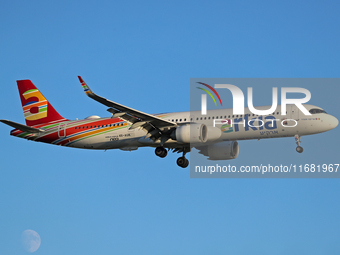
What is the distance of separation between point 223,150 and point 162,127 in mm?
6787

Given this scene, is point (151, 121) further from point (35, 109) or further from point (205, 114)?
point (35, 109)

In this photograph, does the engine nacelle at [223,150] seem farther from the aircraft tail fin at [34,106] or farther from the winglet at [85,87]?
the winglet at [85,87]

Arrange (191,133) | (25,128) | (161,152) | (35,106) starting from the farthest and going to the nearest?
(35,106), (25,128), (161,152), (191,133)

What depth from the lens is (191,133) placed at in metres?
35.6

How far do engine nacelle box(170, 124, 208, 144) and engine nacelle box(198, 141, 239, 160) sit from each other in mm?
5290

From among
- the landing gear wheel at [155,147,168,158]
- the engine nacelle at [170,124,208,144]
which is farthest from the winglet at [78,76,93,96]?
the landing gear wheel at [155,147,168,158]

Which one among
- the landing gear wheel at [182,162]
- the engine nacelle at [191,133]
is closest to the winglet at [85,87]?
the engine nacelle at [191,133]

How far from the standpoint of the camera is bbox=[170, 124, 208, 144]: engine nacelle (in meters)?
35.6

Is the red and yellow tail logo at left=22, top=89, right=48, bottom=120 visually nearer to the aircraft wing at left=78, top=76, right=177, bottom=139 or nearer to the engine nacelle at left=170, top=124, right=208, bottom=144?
the aircraft wing at left=78, top=76, right=177, bottom=139

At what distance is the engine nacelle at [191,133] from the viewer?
35.6 meters

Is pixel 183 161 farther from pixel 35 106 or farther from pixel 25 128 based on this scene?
pixel 35 106

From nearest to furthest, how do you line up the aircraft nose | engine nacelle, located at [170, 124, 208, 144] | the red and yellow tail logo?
1. the aircraft nose
2. engine nacelle, located at [170, 124, 208, 144]
3. the red and yellow tail logo

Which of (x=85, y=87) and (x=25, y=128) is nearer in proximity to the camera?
(x=85, y=87)

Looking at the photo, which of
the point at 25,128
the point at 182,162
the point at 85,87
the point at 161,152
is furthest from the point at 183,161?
the point at 25,128
